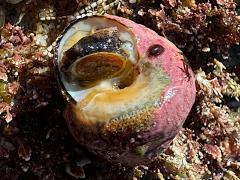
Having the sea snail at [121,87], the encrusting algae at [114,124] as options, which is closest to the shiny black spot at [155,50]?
the sea snail at [121,87]

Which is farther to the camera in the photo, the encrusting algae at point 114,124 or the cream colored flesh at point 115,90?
the encrusting algae at point 114,124

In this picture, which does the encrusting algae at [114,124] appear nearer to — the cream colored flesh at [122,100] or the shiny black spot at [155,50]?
the cream colored flesh at [122,100]

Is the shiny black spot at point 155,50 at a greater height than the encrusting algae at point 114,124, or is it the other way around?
the shiny black spot at point 155,50

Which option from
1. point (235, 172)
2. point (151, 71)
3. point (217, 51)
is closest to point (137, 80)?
point (151, 71)

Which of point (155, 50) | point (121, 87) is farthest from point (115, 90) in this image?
point (155, 50)

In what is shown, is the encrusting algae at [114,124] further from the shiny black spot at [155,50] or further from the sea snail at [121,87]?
the shiny black spot at [155,50]

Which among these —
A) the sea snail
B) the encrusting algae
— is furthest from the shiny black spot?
the encrusting algae

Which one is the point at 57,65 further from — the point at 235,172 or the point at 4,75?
the point at 235,172

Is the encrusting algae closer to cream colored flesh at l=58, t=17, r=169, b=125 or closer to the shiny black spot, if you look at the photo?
cream colored flesh at l=58, t=17, r=169, b=125
